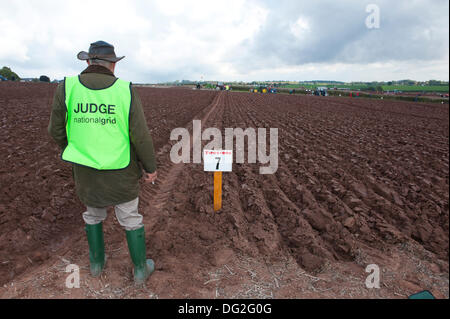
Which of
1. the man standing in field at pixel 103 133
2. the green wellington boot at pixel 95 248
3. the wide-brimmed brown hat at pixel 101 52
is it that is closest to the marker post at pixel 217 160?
the man standing in field at pixel 103 133

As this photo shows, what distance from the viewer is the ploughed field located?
2.73m

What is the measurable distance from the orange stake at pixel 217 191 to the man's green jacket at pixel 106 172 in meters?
1.39

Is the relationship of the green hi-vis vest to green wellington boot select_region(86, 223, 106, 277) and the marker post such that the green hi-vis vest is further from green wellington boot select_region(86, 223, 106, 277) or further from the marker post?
the marker post

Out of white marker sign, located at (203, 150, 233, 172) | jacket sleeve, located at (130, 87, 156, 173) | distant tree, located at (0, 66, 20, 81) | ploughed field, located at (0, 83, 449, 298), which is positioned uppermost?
distant tree, located at (0, 66, 20, 81)

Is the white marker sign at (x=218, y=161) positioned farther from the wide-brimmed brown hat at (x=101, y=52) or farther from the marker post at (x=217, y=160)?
the wide-brimmed brown hat at (x=101, y=52)

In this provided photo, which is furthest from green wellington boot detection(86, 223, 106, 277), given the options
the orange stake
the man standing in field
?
the orange stake

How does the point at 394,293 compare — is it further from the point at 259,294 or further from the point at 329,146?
the point at 329,146

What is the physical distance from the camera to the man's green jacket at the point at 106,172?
2.34 meters

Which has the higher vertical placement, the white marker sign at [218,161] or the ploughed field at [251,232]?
the white marker sign at [218,161]

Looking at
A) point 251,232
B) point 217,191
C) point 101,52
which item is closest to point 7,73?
point 217,191

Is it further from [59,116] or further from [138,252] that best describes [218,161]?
[59,116]
